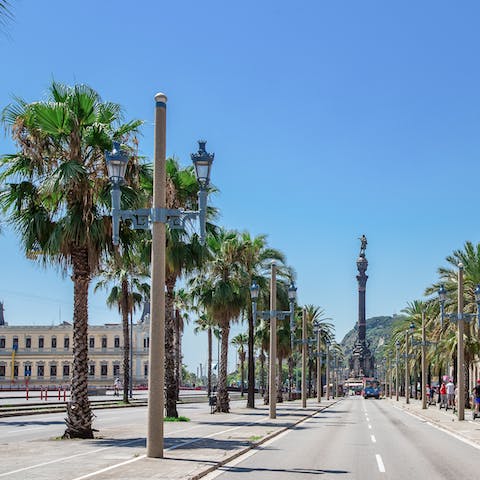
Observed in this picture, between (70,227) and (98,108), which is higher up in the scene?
(98,108)

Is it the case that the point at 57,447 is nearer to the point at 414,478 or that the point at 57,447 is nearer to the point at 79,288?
the point at 79,288

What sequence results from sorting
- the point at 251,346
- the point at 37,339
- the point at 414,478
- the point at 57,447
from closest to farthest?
the point at 414,478 → the point at 57,447 → the point at 251,346 → the point at 37,339

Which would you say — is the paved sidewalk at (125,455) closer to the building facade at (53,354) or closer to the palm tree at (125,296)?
the palm tree at (125,296)

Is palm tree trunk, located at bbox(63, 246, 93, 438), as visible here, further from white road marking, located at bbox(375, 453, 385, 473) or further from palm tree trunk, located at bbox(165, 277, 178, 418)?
palm tree trunk, located at bbox(165, 277, 178, 418)

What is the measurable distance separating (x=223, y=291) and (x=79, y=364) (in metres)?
20.7

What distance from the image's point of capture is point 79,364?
2319 cm

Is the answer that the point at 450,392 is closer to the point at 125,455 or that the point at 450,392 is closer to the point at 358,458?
the point at 358,458

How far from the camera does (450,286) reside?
51.9 m

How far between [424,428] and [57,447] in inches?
741

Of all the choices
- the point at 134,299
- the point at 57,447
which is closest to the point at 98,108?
the point at 57,447

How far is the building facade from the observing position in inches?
4759

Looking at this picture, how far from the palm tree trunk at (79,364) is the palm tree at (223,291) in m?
20.0

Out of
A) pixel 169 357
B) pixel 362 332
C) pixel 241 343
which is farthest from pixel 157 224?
pixel 362 332

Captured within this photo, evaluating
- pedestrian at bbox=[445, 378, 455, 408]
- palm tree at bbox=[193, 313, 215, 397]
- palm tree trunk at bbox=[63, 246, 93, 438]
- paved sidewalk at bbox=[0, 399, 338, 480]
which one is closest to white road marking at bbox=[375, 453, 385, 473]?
paved sidewalk at bbox=[0, 399, 338, 480]
